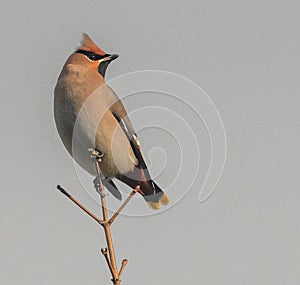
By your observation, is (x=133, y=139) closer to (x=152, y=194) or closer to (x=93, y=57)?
(x=152, y=194)

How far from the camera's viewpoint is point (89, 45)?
5469 mm

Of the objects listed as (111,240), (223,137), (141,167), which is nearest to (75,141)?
(141,167)

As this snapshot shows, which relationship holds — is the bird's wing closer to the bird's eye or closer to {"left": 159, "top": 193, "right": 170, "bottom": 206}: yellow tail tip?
{"left": 159, "top": 193, "right": 170, "bottom": 206}: yellow tail tip

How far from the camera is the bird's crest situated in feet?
17.9

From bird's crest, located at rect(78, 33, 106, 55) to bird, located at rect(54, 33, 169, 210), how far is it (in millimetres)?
55

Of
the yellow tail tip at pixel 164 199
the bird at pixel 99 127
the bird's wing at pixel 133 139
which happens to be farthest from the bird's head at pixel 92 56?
the yellow tail tip at pixel 164 199

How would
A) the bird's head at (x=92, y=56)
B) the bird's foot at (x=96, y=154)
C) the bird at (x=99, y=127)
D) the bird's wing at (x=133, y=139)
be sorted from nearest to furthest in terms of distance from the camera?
the bird's foot at (x=96, y=154), the bird at (x=99, y=127), the bird's wing at (x=133, y=139), the bird's head at (x=92, y=56)

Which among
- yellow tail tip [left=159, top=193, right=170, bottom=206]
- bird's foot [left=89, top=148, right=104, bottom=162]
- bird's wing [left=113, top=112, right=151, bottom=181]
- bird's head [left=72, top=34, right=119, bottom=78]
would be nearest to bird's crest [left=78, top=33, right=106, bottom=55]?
bird's head [left=72, top=34, right=119, bottom=78]

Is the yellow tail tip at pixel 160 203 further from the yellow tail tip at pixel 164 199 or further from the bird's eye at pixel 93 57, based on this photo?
the bird's eye at pixel 93 57

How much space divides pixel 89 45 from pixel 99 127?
94 centimetres

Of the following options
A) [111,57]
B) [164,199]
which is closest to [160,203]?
[164,199]

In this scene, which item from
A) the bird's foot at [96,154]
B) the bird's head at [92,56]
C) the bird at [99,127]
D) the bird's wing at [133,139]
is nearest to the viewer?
the bird's foot at [96,154]

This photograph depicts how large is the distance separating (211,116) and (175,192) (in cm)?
66

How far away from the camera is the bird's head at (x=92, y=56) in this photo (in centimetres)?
539
